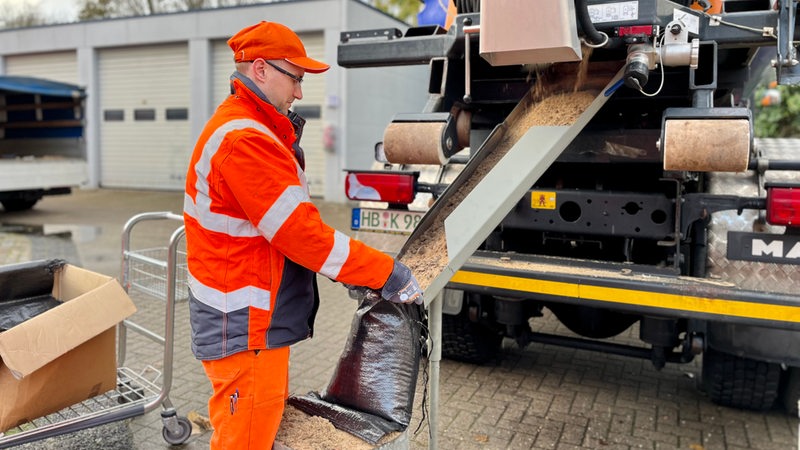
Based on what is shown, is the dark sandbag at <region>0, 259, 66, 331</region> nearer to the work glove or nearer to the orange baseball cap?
the orange baseball cap

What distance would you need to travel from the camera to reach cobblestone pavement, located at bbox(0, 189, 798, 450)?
3.25 metres

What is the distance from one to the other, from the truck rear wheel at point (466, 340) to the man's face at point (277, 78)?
7.37 ft

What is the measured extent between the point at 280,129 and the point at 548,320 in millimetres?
3641

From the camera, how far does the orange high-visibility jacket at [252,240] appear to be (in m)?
1.89

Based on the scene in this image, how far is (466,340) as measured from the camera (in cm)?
414

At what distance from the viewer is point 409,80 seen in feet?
52.6

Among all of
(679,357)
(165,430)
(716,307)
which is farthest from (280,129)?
(679,357)

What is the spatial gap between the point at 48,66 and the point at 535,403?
1845 cm

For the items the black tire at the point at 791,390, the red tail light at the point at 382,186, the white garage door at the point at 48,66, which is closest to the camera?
the black tire at the point at 791,390

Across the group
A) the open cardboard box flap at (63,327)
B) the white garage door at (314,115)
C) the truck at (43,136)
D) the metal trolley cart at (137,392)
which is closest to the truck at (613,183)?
the metal trolley cart at (137,392)

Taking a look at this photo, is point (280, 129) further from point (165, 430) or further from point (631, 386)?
point (631, 386)

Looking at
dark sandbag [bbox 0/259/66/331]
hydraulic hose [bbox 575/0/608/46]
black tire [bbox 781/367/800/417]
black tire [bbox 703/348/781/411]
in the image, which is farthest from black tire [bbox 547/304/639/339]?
dark sandbag [bbox 0/259/66/331]

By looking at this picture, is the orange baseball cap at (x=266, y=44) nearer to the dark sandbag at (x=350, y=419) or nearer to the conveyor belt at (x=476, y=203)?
the conveyor belt at (x=476, y=203)

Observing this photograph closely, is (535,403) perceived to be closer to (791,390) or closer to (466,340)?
(466,340)
